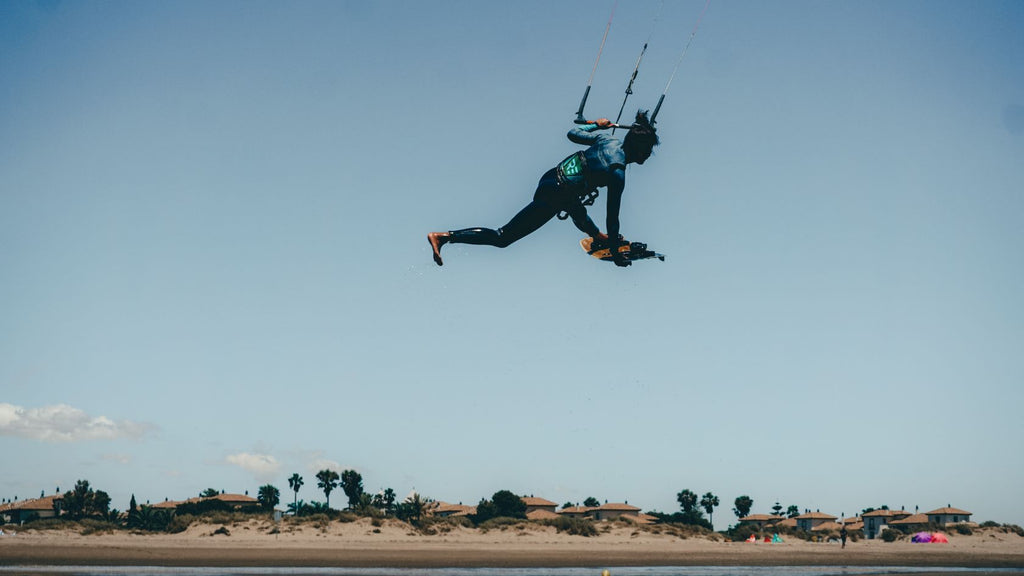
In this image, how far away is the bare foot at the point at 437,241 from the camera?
44.8 feet

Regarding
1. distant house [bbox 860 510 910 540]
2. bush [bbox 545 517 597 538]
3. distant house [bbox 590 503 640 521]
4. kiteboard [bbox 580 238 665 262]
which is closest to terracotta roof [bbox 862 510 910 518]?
distant house [bbox 860 510 910 540]

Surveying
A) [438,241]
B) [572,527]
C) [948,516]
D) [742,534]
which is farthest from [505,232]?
[948,516]

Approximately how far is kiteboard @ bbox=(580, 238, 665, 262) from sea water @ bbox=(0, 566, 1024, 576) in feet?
62.3

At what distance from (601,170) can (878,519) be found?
123640mm

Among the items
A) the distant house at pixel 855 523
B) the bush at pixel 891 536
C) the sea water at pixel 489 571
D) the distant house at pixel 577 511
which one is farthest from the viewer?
the distant house at pixel 855 523

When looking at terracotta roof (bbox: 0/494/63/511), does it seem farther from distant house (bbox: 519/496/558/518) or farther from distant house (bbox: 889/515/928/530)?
distant house (bbox: 889/515/928/530)

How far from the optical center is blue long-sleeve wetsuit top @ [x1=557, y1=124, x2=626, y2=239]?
12656 millimetres

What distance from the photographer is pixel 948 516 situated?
108 meters

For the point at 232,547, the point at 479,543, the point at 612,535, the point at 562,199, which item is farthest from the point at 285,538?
the point at 562,199

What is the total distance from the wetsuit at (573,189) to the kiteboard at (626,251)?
0.48 metres

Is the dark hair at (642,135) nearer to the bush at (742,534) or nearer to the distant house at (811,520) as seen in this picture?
the bush at (742,534)

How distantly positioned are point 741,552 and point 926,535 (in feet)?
83.5

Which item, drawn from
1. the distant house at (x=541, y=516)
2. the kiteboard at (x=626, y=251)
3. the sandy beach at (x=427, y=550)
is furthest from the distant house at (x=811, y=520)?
the kiteboard at (x=626, y=251)

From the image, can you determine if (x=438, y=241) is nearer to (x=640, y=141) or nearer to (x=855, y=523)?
(x=640, y=141)
